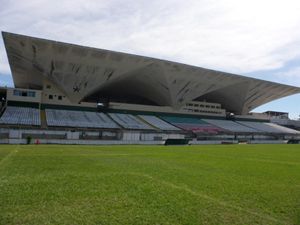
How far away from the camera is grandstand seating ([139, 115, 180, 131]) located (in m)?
48.0

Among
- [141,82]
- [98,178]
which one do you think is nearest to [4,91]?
[141,82]

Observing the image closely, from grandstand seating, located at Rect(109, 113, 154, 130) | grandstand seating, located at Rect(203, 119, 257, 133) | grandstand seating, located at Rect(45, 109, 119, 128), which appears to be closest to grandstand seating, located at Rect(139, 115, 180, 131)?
grandstand seating, located at Rect(109, 113, 154, 130)

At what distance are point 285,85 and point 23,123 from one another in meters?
48.8

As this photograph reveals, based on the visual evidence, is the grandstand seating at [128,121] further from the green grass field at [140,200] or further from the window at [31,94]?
the green grass field at [140,200]

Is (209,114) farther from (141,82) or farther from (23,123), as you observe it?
(23,123)

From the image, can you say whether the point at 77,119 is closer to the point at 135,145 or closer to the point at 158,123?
the point at 135,145

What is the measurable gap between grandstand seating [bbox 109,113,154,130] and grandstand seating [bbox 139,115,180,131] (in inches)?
64.0

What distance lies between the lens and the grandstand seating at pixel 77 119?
40.9 m

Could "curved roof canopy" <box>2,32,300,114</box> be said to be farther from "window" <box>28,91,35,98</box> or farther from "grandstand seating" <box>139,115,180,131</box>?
"grandstand seating" <box>139,115,180,131</box>

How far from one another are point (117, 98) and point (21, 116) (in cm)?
2503

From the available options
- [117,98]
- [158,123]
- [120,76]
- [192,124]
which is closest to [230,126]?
[192,124]

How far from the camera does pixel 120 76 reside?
158ft

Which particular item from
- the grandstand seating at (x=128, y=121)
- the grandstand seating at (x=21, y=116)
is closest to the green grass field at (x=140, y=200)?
the grandstand seating at (x=21, y=116)

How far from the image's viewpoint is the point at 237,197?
788cm
